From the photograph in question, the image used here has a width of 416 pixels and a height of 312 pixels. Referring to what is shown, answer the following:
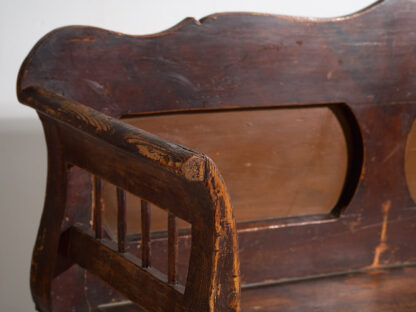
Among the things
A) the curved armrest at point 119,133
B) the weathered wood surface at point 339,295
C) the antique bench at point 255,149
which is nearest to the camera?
the curved armrest at point 119,133

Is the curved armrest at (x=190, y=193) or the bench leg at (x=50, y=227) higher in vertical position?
the curved armrest at (x=190, y=193)

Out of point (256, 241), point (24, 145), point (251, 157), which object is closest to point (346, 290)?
point (256, 241)

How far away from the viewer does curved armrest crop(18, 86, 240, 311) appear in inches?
34.3

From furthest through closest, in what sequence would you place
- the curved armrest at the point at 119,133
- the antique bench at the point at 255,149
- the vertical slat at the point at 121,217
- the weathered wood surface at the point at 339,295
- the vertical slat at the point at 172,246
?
the weathered wood surface at the point at 339,295 < the antique bench at the point at 255,149 < the vertical slat at the point at 121,217 < the vertical slat at the point at 172,246 < the curved armrest at the point at 119,133

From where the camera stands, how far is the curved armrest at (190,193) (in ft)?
2.86

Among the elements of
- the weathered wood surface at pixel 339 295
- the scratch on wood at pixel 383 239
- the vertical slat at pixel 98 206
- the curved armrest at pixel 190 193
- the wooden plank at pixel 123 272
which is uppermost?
the curved armrest at pixel 190 193

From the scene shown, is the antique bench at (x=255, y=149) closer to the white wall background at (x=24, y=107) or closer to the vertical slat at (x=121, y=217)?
the vertical slat at (x=121, y=217)

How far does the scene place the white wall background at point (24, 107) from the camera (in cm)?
156

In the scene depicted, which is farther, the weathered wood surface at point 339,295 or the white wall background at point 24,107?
the white wall background at point 24,107

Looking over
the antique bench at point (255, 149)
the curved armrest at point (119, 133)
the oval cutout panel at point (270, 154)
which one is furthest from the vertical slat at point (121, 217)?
the oval cutout panel at point (270, 154)

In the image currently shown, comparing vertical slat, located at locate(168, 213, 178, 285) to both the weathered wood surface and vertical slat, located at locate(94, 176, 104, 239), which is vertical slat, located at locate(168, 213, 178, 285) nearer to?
vertical slat, located at locate(94, 176, 104, 239)

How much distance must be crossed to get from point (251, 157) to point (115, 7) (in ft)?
1.52

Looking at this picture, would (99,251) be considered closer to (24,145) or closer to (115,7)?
(24,145)

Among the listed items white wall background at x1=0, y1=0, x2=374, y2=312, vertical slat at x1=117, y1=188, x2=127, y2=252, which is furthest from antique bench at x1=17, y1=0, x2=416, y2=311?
white wall background at x1=0, y1=0, x2=374, y2=312
